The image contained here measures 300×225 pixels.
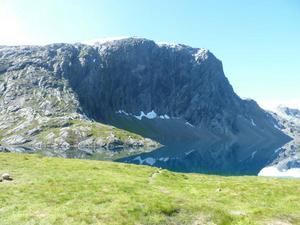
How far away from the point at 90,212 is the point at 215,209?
11.0m

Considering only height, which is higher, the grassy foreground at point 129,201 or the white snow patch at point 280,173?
the grassy foreground at point 129,201

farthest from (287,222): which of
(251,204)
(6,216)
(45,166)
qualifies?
(45,166)

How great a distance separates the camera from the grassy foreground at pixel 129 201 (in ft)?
93.0

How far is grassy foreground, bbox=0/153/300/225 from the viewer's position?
28.3m

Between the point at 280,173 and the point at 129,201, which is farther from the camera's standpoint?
the point at 280,173

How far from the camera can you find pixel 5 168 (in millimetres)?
46219

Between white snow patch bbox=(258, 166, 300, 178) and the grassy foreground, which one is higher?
the grassy foreground

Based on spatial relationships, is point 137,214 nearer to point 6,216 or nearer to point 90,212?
point 90,212

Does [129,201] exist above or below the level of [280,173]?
above

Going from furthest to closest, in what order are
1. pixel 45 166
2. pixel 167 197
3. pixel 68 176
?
pixel 45 166 → pixel 68 176 → pixel 167 197

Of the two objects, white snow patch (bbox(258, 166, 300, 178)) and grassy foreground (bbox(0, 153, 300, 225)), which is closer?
grassy foreground (bbox(0, 153, 300, 225))

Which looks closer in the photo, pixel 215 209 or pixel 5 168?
pixel 215 209

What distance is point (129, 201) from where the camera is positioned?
3175cm

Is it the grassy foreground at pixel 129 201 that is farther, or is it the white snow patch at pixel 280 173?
the white snow patch at pixel 280 173
